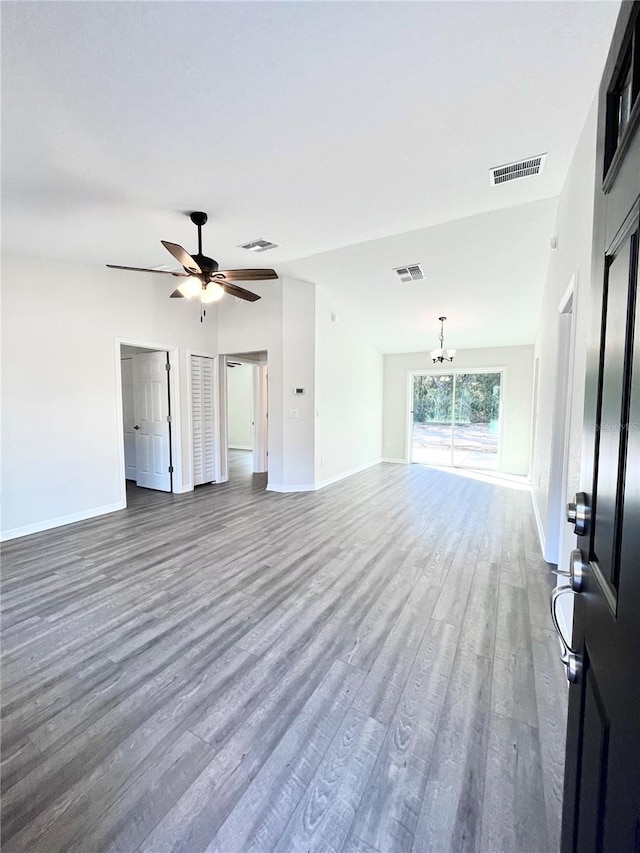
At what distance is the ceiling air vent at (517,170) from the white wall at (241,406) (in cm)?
767

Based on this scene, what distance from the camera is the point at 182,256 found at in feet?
9.07

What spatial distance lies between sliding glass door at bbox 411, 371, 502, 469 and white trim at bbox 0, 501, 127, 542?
6017 mm

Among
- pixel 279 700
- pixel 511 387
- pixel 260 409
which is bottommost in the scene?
pixel 279 700

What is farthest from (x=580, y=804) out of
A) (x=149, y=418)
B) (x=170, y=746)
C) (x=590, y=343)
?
(x=149, y=418)

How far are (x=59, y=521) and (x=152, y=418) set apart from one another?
1.91 metres

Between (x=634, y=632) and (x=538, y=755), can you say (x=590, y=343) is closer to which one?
(x=634, y=632)

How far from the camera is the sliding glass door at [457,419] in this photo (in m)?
7.48

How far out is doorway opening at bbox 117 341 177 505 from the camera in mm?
5223

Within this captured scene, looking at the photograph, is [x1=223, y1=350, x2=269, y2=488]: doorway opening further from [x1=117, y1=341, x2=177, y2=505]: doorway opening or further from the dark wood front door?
the dark wood front door

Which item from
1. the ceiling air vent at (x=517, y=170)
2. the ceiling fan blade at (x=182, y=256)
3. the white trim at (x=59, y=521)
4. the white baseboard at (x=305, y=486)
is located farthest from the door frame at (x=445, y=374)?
the ceiling fan blade at (x=182, y=256)

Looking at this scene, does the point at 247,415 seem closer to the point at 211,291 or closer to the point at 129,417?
the point at 129,417

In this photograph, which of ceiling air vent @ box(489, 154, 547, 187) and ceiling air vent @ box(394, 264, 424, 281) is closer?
ceiling air vent @ box(489, 154, 547, 187)

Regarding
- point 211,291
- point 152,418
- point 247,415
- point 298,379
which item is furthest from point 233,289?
point 247,415

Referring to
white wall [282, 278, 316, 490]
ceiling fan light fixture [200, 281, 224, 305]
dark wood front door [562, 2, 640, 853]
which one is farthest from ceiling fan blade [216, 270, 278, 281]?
dark wood front door [562, 2, 640, 853]
